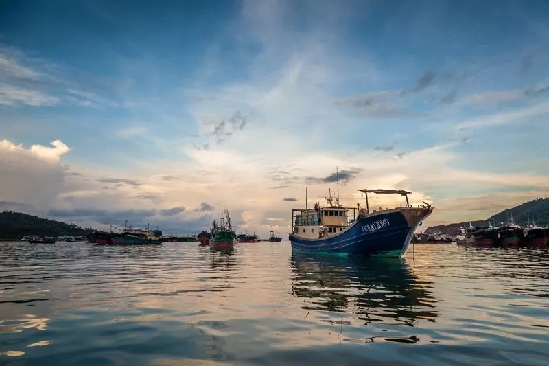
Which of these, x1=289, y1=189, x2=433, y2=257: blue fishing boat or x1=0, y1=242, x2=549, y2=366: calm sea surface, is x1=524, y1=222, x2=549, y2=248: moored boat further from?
x1=0, y1=242, x2=549, y2=366: calm sea surface

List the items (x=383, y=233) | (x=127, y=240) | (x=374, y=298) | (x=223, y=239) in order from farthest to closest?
1. (x=127, y=240)
2. (x=223, y=239)
3. (x=383, y=233)
4. (x=374, y=298)

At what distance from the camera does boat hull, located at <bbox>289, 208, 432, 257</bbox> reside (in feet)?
128

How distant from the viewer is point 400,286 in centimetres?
1870

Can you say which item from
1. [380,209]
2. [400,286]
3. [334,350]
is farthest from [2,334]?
[380,209]

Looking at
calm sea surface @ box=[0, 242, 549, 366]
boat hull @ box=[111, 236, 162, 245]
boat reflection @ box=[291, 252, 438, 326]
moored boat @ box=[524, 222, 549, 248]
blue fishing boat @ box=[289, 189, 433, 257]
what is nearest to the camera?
calm sea surface @ box=[0, 242, 549, 366]

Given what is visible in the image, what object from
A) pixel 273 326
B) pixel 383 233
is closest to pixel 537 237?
pixel 383 233

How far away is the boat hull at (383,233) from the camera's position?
39.1m

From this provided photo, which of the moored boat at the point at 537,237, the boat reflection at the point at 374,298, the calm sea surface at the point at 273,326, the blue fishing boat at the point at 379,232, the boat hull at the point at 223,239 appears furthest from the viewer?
the boat hull at the point at 223,239

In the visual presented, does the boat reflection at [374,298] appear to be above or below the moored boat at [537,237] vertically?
below

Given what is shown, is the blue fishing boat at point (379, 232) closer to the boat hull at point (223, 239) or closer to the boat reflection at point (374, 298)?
the boat reflection at point (374, 298)

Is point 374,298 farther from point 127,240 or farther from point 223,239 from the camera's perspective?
point 127,240

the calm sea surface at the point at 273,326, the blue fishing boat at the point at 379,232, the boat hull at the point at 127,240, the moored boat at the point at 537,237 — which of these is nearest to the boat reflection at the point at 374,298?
the calm sea surface at the point at 273,326

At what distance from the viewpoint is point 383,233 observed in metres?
39.7

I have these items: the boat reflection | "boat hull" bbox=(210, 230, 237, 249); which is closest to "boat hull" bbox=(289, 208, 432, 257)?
the boat reflection
